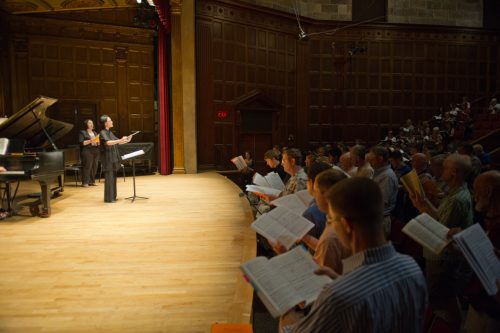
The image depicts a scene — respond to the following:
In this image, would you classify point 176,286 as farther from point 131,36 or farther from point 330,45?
point 330,45

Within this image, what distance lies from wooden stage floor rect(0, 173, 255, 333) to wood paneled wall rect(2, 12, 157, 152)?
545 centimetres

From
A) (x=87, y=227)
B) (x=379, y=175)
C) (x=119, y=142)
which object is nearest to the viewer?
(x=379, y=175)

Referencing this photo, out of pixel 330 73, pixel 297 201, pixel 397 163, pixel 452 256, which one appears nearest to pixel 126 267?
pixel 297 201

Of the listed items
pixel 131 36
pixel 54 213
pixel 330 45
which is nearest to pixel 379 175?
pixel 54 213

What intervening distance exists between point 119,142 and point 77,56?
5.98 metres

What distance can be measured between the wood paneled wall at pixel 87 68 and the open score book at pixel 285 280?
1033 centimetres

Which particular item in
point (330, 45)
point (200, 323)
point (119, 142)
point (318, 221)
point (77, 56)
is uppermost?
point (330, 45)

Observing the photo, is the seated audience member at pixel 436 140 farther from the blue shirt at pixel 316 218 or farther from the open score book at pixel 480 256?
the open score book at pixel 480 256

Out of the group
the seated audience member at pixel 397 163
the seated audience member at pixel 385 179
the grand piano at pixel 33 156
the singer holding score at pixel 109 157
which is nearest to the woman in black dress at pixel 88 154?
the grand piano at pixel 33 156

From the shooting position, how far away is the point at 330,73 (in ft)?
45.5

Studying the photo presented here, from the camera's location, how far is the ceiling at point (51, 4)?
881cm

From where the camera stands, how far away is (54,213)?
18.9ft

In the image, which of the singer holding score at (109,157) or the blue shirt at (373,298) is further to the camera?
the singer holding score at (109,157)

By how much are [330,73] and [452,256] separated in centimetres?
1197
